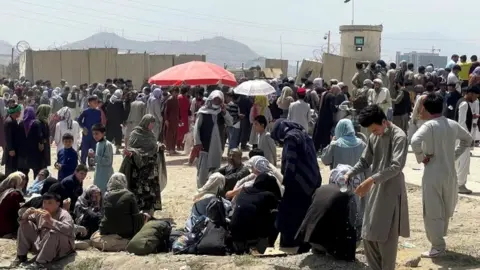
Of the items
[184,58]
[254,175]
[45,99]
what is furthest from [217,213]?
[184,58]

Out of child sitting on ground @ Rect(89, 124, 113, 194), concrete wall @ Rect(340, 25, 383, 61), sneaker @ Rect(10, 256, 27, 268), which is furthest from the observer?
concrete wall @ Rect(340, 25, 383, 61)

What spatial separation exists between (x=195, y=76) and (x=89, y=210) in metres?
5.46

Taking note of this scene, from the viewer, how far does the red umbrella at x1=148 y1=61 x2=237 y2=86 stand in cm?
1260

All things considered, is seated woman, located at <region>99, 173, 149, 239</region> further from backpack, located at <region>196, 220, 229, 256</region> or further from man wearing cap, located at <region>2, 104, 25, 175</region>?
man wearing cap, located at <region>2, 104, 25, 175</region>

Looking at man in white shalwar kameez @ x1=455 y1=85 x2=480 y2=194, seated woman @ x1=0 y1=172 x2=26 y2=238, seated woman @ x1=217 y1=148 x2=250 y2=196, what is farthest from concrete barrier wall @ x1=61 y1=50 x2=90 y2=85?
seated woman @ x1=217 y1=148 x2=250 y2=196

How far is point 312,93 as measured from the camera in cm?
1484

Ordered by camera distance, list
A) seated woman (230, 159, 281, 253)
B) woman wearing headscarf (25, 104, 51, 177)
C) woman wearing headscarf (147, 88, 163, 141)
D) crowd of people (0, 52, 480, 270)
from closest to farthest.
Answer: crowd of people (0, 52, 480, 270) < seated woman (230, 159, 281, 253) < woman wearing headscarf (25, 104, 51, 177) < woman wearing headscarf (147, 88, 163, 141)

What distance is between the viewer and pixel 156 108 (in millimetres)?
14133

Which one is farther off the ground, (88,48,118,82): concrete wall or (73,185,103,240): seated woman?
(88,48,118,82): concrete wall

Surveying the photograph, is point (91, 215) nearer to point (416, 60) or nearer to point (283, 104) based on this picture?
point (283, 104)

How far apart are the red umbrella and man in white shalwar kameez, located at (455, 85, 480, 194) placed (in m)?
4.37

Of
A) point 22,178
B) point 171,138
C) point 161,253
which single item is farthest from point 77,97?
point 161,253

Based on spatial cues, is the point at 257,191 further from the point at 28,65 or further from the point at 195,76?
the point at 28,65

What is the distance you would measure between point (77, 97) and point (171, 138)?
635cm
